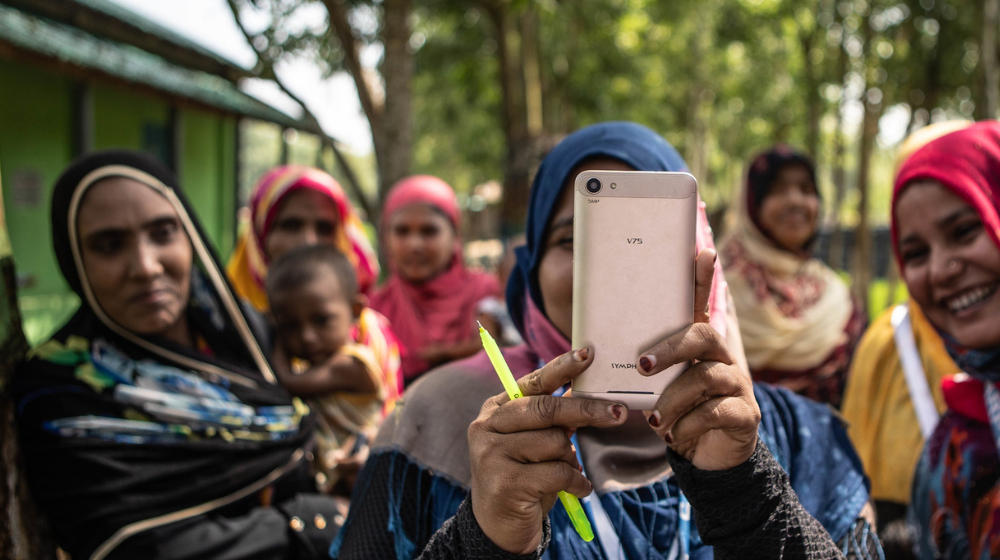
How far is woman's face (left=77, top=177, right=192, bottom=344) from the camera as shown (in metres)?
2.09

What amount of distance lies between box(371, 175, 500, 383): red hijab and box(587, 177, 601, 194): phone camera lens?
9.55 ft

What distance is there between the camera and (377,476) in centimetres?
160

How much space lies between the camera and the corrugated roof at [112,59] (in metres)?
5.93

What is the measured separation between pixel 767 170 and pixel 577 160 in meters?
2.88

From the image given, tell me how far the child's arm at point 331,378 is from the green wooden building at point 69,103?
2.92m

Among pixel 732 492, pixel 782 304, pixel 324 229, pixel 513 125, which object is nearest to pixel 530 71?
pixel 513 125

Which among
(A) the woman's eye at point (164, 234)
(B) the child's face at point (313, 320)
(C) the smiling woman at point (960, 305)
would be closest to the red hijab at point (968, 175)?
(C) the smiling woman at point (960, 305)

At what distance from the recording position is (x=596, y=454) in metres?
1.57

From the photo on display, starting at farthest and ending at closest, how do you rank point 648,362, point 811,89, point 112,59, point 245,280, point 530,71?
point 811,89, point 530,71, point 112,59, point 245,280, point 648,362

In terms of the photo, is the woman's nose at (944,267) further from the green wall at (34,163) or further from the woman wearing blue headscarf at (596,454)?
the green wall at (34,163)

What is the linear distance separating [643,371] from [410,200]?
10.2ft

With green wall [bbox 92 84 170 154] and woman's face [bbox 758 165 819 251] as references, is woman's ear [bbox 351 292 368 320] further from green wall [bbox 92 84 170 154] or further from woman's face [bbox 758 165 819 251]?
green wall [bbox 92 84 170 154]

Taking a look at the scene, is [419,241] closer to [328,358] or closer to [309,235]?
[309,235]

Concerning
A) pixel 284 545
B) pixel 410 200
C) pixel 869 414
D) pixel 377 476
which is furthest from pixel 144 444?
pixel 869 414
